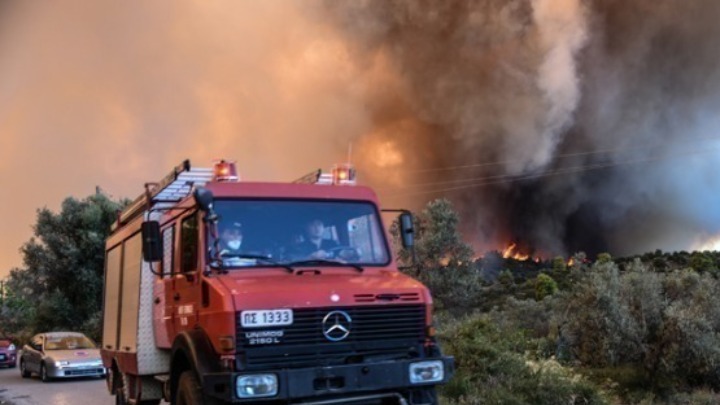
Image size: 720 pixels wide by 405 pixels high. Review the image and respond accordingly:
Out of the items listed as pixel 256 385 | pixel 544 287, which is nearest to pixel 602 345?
pixel 256 385

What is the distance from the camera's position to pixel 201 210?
6.19 meters

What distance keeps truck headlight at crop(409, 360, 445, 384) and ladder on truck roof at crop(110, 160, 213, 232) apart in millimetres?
2916

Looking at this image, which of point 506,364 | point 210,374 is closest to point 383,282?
point 210,374

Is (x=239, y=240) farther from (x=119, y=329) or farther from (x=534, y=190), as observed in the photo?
(x=534, y=190)

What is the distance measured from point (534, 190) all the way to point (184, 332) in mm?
43714

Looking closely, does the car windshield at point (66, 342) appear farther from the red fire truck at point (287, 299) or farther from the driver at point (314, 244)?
the driver at point (314, 244)

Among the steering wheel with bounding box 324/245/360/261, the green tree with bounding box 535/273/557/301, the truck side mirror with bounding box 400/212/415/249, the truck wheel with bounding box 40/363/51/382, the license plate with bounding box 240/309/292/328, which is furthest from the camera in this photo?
the green tree with bounding box 535/273/557/301

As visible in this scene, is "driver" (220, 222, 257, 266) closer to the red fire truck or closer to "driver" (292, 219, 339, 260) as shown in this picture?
the red fire truck

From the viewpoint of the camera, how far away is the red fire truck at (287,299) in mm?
5469

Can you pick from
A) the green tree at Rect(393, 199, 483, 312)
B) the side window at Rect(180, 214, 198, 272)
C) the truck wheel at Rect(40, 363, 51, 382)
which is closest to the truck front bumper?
the side window at Rect(180, 214, 198, 272)

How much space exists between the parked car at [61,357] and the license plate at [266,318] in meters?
11.6

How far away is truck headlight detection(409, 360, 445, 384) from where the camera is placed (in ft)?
18.8

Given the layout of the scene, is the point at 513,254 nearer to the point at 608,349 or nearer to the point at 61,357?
the point at 61,357

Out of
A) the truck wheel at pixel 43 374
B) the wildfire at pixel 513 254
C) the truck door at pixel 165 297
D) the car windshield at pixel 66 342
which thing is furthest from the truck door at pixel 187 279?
the wildfire at pixel 513 254
